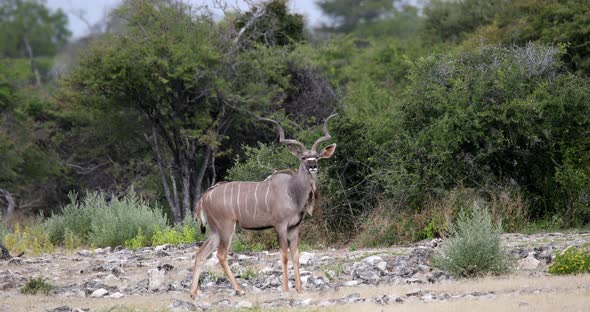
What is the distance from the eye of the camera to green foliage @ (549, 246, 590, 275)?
11.4 metres

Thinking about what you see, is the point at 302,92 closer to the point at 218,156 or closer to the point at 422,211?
the point at 218,156

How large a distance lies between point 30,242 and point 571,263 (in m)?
10.5

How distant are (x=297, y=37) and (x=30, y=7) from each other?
41898 mm

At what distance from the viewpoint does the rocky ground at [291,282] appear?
1020cm

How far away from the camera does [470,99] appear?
56.0ft

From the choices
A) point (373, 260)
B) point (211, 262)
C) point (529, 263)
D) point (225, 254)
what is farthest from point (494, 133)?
point (225, 254)

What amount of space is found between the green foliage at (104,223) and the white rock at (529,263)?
715 centimetres

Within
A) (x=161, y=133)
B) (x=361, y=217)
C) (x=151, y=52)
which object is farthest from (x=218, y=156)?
(x=361, y=217)

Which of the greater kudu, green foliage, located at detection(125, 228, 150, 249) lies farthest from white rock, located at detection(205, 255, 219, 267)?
green foliage, located at detection(125, 228, 150, 249)

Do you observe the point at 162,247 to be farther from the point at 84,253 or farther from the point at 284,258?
the point at 284,258

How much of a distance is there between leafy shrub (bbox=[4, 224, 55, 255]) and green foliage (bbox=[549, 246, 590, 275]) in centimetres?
936

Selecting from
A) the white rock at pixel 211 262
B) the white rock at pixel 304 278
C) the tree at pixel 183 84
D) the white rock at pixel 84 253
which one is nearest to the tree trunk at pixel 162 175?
the tree at pixel 183 84

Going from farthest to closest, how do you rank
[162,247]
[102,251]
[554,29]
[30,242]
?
[554,29]
[30,242]
[102,251]
[162,247]

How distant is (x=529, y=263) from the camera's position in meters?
12.4
